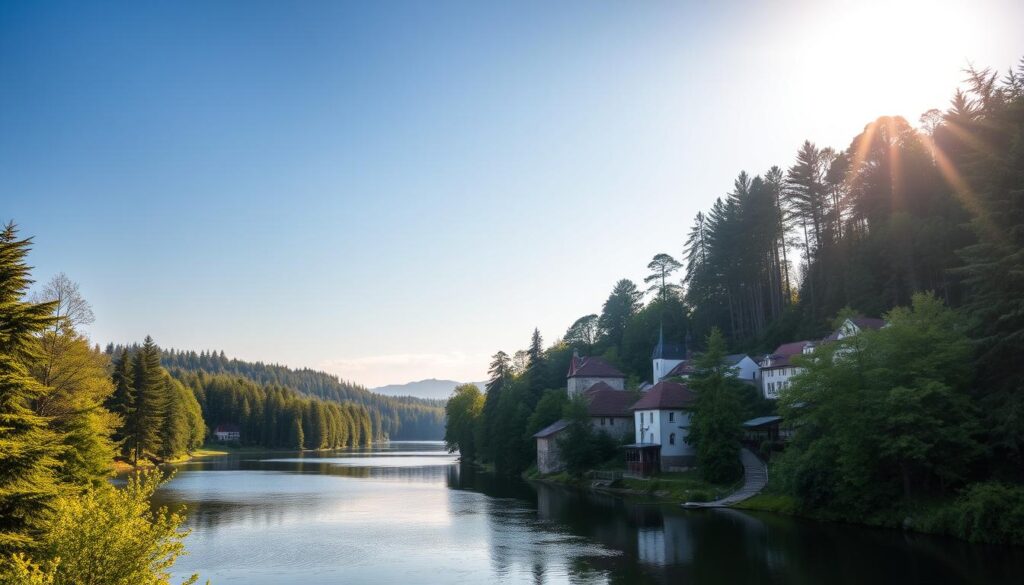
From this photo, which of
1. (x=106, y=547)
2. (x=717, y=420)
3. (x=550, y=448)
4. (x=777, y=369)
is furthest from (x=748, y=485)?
(x=106, y=547)

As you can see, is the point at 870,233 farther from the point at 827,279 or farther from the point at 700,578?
the point at 700,578

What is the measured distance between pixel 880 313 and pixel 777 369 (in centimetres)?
1153

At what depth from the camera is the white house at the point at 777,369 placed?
2785 inches

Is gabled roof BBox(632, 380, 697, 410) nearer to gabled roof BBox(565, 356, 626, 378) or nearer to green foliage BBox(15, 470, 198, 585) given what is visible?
gabled roof BBox(565, 356, 626, 378)

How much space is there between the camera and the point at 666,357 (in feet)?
294

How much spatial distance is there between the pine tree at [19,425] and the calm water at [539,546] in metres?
9.90

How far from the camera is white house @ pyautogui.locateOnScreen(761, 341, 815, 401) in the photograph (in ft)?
232

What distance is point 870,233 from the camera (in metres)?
72.0

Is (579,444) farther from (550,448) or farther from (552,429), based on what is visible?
(550,448)

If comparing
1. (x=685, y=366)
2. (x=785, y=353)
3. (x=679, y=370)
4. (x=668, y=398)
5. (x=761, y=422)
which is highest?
(x=785, y=353)

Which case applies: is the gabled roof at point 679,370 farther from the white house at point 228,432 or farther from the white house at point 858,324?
the white house at point 228,432

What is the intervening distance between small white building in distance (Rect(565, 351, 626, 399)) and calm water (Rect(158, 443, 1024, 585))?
3024 cm

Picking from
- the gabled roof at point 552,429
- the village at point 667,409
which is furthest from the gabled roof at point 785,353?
the gabled roof at point 552,429

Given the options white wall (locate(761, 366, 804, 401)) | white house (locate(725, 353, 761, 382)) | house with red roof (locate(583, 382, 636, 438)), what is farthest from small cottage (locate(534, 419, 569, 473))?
white wall (locate(761, 366, 804, 401))
